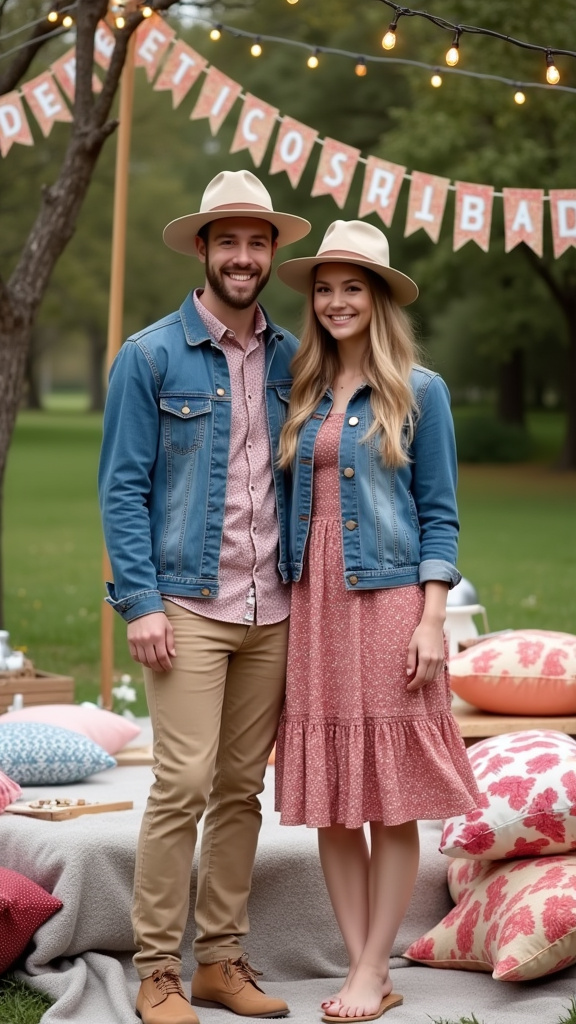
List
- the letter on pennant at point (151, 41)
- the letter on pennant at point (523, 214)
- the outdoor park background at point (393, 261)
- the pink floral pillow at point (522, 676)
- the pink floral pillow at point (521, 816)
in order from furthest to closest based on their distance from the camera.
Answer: the outdoor park background at point (393, 261) → the letter on pennant at point (151, 41) → the letter on pennant at point (523, 214) → the pink floral pillow at point (522, 676) → the pink floral pillow at point (521, 816)

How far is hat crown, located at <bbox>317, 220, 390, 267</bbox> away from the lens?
3111 millimetres

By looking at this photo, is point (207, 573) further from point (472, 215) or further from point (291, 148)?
point (291, 148)

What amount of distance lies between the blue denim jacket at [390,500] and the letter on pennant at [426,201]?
276 cm

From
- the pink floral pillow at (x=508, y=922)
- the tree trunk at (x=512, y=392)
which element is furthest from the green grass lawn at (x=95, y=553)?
the pink floral pillow at (x=508, y=922)

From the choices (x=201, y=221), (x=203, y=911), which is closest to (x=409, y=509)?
(x=201, y=221)

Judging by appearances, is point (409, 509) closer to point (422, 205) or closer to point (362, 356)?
point (362, 356)

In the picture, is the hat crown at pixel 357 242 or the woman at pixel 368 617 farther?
the hat crown at pixel 357 242

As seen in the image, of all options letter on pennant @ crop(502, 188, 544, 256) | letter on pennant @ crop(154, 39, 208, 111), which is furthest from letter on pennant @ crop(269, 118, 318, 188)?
letter on pennant @ crop(502, 188, 544, 256)

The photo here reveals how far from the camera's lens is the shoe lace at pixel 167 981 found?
2916mm

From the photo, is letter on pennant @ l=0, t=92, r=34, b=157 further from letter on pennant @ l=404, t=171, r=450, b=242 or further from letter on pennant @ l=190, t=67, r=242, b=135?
letter on pennant @ l=404, t=171, r=450, b=242

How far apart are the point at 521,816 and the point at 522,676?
1013 mm

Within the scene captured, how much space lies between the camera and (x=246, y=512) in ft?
10.0

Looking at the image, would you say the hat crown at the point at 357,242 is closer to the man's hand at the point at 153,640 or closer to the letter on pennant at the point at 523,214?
the man's hand at the point at 153,640

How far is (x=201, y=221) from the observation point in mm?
3131
